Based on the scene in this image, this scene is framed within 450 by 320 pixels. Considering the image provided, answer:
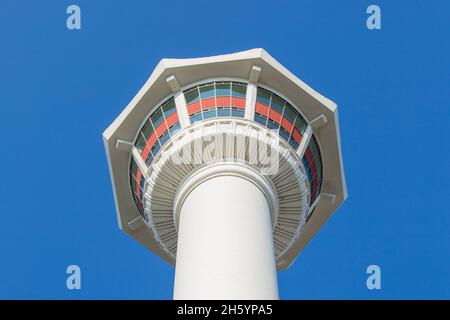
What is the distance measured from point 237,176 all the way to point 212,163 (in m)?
1.35

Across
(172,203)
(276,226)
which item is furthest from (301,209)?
(172,203)

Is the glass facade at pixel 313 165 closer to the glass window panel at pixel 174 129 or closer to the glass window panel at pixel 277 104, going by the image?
the glass window panel at pixel 277 104

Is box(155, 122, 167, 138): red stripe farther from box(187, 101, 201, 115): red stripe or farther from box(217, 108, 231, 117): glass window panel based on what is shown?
box(217, 108, 231, 117): glass window panel

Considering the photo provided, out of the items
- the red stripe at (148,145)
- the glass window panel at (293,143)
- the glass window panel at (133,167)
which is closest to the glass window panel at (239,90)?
the glass window panel at (293,143)

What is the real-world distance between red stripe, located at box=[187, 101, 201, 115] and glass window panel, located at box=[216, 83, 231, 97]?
3.40ft

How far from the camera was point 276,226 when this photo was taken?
1190 inches

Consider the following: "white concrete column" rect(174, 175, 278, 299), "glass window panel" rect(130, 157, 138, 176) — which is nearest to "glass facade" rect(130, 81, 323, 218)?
"glass window panel" rect(130, 157, 138, 176)

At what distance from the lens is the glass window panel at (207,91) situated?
29542 mm

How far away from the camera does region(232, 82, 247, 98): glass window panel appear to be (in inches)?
1161

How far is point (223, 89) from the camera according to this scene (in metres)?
29.6

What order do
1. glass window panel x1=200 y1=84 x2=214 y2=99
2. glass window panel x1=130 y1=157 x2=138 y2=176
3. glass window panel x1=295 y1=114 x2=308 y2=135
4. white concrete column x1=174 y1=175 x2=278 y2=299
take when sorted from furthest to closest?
glass window panel x1=130 y1=157 x2=138 y2=176
glass window panel x1=295 y1=114 x2=308 y2=135
glass window panel x1=200 y1=84 x2=214 y2=99
white concrete column x1=174 y1=175 x2=278 y2=299

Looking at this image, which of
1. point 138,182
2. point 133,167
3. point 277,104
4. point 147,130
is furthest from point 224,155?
point 133,167

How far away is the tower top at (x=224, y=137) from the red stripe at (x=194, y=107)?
1.9 inches
